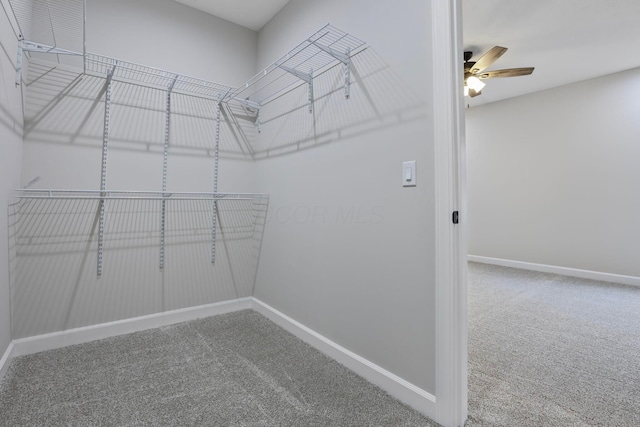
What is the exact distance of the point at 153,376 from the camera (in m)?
1.54

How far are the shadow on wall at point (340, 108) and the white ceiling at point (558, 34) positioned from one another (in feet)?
4.55

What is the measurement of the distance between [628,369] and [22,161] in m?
3.69

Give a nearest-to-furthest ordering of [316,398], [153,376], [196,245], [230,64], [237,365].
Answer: [316,398]
[153,376]
[237,365]
[196,245]
[230,64]

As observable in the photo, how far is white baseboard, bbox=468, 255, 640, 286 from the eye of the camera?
11.2ft

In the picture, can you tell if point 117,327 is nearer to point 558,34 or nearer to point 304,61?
point 304,61

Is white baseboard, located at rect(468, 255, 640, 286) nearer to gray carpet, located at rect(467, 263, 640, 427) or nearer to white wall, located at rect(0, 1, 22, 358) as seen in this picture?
gray carpet, located at rect(467, 263, 640, 427)

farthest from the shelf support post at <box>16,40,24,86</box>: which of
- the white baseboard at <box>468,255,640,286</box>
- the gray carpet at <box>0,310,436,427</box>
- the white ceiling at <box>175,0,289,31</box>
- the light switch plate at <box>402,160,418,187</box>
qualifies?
the white baseboard at <box>468,255,640,286</box>

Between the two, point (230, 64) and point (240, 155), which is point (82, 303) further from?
point (230, 64)

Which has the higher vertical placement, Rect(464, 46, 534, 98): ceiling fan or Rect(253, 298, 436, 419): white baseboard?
Rect(464, 46, 534, 98): ceiling fan

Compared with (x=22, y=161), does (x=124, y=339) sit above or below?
below

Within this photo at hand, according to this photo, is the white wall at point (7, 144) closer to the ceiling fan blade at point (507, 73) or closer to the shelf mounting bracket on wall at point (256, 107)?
the shelf mounting bracket on wall at point (256, 107)

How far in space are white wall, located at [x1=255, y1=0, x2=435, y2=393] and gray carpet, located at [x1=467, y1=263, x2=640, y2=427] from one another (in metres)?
0.48

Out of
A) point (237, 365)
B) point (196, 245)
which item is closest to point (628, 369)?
point (237, 365)

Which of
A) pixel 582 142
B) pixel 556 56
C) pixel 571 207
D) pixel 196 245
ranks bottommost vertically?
pixel 196 245
